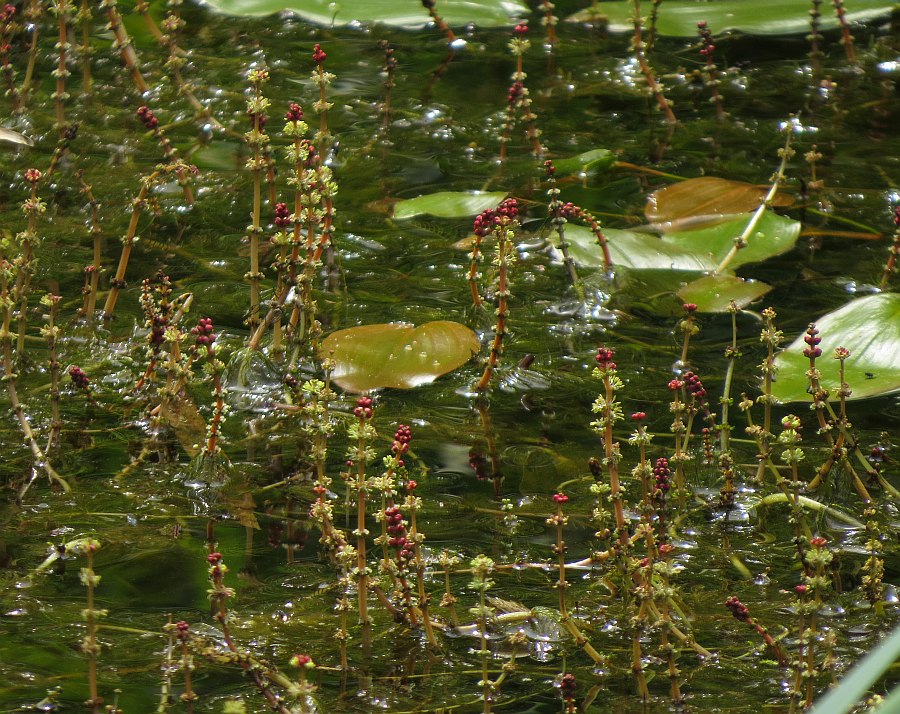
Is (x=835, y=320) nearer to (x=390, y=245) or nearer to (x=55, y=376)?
(x=390, y=245)

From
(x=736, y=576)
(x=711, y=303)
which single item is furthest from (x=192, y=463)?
(x=711, y=303)

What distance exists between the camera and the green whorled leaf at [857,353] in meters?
2.56

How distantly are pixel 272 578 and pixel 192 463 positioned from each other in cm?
39

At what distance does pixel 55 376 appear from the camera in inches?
95.3

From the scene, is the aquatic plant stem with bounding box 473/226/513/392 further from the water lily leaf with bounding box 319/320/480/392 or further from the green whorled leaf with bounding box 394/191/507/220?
the green whorled leaf with bounding box 394/191/507/220

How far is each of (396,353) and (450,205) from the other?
895 mm

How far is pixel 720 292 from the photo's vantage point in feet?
10.1

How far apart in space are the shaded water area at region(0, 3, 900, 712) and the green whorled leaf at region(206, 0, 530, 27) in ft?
0.90

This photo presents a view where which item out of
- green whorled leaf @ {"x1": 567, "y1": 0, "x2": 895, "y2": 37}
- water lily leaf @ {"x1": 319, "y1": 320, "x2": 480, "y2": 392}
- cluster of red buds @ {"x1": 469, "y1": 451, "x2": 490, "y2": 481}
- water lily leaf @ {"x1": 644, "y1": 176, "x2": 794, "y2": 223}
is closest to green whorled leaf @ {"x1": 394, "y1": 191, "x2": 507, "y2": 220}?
water lily leaf @ {"x1": 644, "y1": 176, "x2": 794, "y2": 223}

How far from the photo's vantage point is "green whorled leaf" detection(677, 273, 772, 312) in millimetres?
3031

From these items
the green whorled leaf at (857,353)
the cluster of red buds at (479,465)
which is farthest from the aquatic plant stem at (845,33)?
the cluster of red buds at (479,465)

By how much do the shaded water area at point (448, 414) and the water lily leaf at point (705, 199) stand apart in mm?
74

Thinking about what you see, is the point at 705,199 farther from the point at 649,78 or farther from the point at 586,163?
the point at 649,78

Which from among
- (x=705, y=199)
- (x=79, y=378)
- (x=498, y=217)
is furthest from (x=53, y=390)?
(x=705, y=199)
